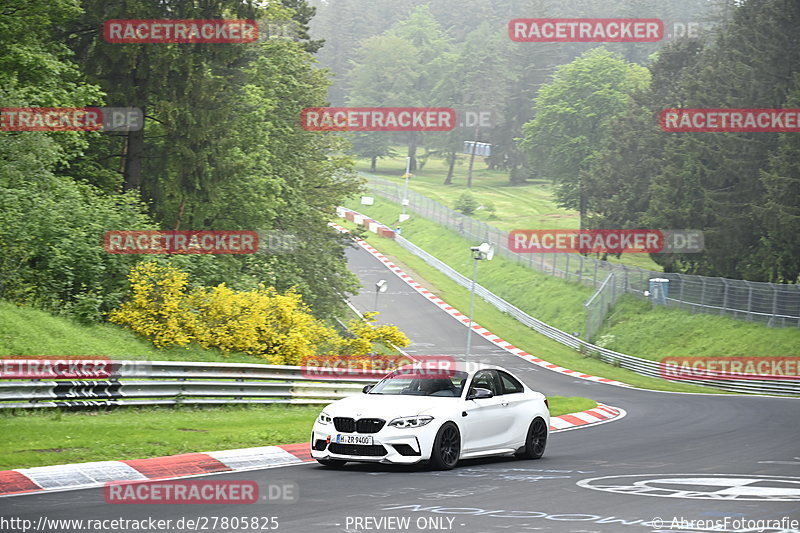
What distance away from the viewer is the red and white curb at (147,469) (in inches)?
459

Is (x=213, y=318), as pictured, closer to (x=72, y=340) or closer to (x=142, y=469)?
(x=72, y=340)

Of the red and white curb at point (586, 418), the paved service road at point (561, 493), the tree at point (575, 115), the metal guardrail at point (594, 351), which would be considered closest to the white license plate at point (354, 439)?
the paved service road at point (561, 493)

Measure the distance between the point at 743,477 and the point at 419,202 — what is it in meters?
91.5

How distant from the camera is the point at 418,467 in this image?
14.5 metres

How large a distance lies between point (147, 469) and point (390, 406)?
125 inches

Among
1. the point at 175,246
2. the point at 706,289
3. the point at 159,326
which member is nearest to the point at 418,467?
the point at 159,326

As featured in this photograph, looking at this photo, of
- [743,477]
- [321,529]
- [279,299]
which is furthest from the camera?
[279,299]

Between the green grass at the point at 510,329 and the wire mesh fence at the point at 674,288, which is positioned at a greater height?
the wire mesh fence at the point at 674,288

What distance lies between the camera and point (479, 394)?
1516 centimetres

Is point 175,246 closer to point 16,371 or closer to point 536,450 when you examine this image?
point 16,371

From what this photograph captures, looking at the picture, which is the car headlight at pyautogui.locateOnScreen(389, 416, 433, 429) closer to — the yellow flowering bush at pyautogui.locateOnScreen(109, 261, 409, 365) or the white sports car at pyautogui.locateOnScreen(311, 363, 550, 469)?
the white sports car at pyautogui.locateOnScreen(311, 363, 550, 469)

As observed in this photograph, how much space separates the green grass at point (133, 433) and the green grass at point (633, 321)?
32062 millimetres

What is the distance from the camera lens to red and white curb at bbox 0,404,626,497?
38.2 ft

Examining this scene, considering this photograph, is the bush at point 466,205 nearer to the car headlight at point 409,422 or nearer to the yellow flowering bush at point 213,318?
the yellow flowering bush at point 213,318
